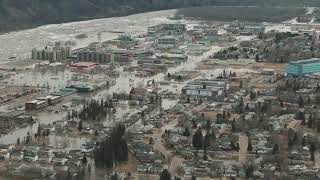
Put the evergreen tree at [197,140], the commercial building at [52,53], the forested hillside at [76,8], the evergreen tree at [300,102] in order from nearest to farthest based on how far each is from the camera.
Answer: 1. the evergreen tree at [197,140]
2. the evergreen tree at [300,102]
3. the commercial building at [52,53]
4. the forested hillside at [76,8]

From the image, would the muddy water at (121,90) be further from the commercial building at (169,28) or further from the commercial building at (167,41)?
the commercial building at (169,28)

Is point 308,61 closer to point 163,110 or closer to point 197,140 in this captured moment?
point 163,110

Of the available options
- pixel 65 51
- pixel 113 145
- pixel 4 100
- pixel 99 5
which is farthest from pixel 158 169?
pixel 99 5

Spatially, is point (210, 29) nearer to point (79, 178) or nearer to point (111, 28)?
point (111, 28)

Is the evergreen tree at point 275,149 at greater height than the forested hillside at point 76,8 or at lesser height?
lesser

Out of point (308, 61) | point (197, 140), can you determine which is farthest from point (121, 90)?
point (308, 61)

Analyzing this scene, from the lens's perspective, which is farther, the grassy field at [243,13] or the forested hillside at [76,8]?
the grassy field at [243,13]

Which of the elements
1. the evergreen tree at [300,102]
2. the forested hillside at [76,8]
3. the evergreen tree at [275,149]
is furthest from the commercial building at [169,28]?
the evergreen tree at [275,149]

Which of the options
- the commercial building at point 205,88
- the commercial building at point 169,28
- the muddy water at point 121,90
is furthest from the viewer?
the commercial building at point 169,28
